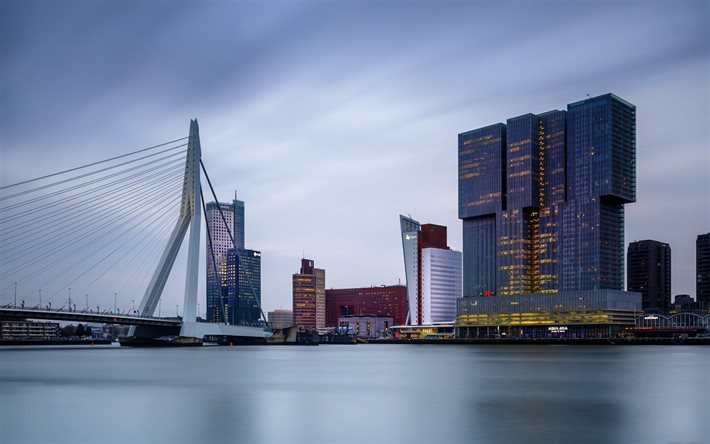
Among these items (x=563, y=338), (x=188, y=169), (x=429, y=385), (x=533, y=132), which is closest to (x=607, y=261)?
(x=563, y=338)

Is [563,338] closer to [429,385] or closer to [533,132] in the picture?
[533,132]

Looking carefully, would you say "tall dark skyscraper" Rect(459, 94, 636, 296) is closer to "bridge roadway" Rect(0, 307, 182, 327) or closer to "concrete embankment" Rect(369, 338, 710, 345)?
"concrete embankment" Rect(369, 338, 710, 345)

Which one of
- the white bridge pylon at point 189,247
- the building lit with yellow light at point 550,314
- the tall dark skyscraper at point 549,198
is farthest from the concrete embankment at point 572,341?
the white bridge pylon at point 189,247

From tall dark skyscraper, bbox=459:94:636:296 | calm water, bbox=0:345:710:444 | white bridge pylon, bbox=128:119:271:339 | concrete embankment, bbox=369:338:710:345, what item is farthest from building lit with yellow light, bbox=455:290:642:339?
calm water, bbox=0:345:710:444

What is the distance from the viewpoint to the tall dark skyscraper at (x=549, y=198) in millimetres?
159875

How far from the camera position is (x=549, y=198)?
170 metres

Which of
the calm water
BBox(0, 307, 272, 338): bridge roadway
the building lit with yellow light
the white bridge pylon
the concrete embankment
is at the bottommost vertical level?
the concrete embankment

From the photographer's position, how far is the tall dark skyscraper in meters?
160

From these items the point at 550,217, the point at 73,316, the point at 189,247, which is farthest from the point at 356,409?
the point at 550,217

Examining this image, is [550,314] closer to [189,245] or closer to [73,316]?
[189,245]

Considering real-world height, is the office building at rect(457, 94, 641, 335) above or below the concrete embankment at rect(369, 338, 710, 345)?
above

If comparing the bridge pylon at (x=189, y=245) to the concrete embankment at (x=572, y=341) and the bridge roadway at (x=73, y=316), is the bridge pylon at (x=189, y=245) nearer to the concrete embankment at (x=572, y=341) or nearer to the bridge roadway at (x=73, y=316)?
the bridge roadway at (x=73, y=316)

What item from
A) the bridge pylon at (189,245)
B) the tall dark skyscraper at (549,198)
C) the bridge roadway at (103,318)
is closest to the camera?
the bridge roadway at (103,318)

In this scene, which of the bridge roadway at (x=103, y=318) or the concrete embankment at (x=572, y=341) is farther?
the concrete embankment at (x=572, y=341)
